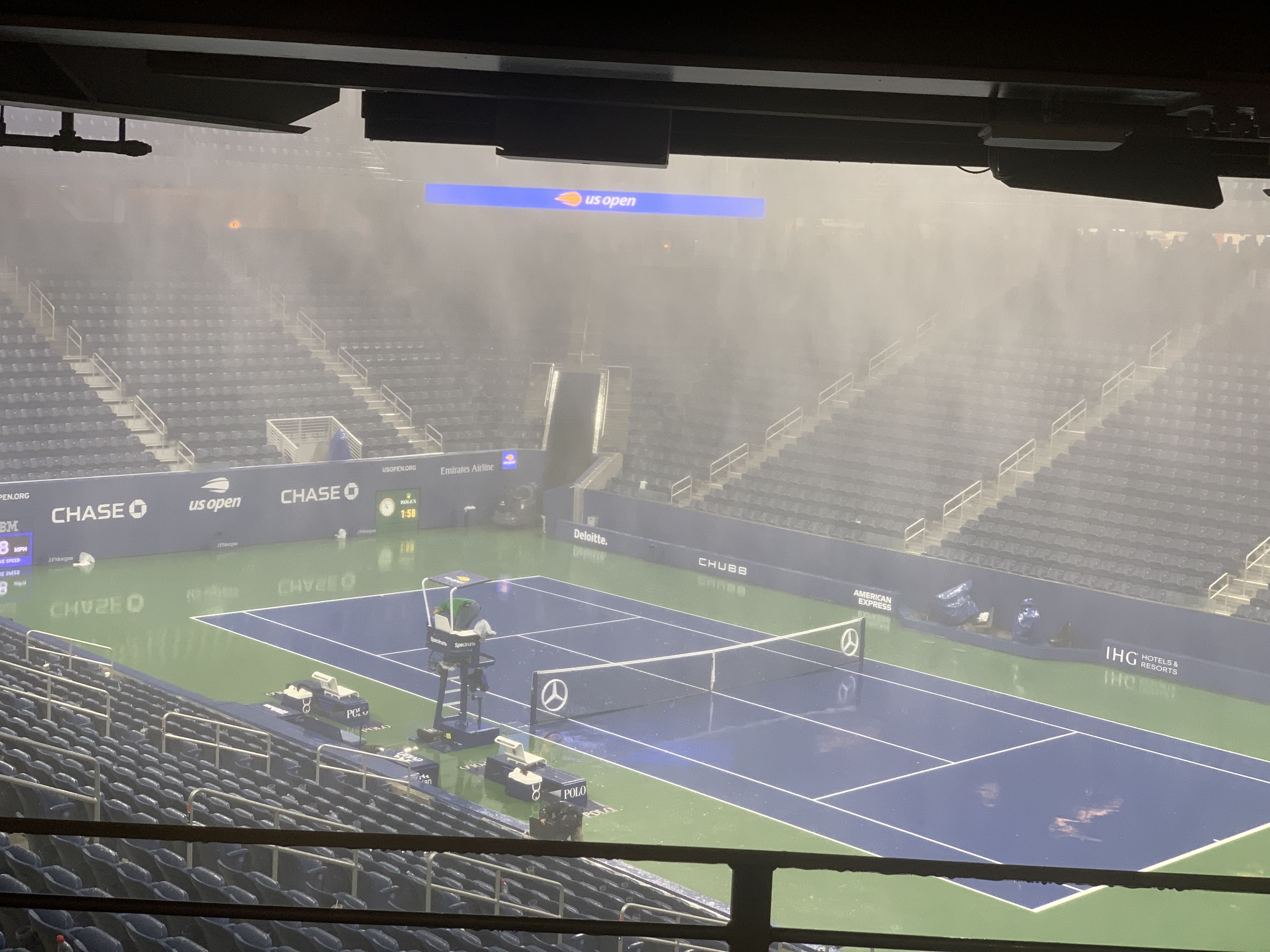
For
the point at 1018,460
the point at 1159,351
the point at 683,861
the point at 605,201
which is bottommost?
the point at 1018,460

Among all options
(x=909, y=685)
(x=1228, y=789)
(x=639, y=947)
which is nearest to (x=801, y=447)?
(x=909, y=685)

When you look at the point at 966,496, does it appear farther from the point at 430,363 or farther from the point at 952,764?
the point at 430,363

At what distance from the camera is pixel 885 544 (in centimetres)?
2262

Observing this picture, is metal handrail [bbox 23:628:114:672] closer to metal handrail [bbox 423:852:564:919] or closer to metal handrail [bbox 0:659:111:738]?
metal handrail [bbox 0:659:111:738]

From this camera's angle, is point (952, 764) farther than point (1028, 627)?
No

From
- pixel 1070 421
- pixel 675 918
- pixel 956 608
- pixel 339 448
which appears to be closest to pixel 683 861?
pixel 675 918

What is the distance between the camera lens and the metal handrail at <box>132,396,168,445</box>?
77.5 feet

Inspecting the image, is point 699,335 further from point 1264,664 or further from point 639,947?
point 639,947

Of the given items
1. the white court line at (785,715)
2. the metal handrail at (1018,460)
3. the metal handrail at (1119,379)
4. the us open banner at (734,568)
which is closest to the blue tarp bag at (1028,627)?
the us open banner at (734,568)

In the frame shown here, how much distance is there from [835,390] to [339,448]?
9.17m

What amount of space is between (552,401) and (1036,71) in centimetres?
2363

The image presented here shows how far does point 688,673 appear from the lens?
53.9ft

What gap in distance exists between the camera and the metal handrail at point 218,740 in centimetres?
1147

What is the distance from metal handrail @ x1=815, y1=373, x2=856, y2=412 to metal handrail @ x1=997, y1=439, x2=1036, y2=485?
3889 millimetres
